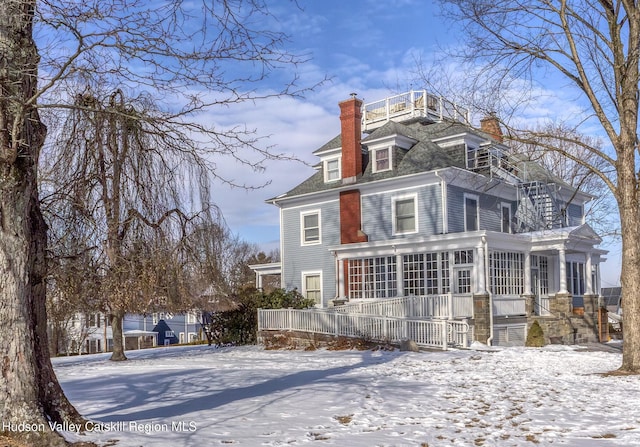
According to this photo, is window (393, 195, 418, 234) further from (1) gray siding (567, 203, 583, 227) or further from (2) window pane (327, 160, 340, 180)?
(1) gray siding (567, 203, 583, 227)

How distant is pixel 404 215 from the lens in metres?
23.9

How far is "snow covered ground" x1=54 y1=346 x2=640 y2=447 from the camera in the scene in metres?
6.72

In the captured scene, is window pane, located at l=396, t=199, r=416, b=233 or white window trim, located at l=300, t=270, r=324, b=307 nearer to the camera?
window pane, located at l=396, t=199, r=416, b=233

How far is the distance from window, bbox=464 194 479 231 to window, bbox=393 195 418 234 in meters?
2.01

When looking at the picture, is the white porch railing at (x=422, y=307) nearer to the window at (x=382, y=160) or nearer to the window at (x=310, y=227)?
the window at (x=310, y=227)

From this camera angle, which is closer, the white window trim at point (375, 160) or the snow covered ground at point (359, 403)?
the snow covered ground at point (359, 403)

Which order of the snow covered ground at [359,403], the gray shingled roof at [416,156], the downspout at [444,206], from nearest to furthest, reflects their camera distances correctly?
the snow covered ground at [359,403], the downspout at [444,206], the gray shingled roof at [416,156]

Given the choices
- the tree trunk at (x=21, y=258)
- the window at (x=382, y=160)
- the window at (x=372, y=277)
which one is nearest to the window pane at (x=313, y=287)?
the window at (x=372, y=277)

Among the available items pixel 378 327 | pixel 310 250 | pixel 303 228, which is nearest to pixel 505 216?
pixel 310 250

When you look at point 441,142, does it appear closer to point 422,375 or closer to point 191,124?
point 422,375

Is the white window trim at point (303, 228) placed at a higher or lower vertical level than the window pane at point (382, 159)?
lower

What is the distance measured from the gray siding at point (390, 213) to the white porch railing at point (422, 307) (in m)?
3.78

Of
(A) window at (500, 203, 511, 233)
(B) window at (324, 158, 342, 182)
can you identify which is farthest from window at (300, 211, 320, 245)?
(A) window at (500, 203, 511, 233)

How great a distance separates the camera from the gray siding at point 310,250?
26016 mm
